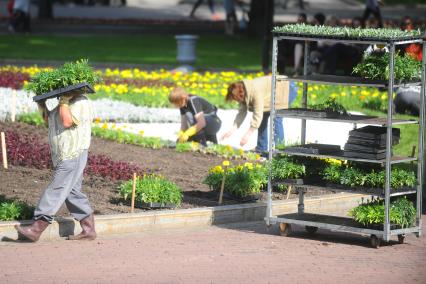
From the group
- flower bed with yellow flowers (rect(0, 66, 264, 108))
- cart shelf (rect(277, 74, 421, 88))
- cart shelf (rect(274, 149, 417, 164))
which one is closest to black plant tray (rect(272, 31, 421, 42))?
cart shelf (rect(277, 74, 421, 88))

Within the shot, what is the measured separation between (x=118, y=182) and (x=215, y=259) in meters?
3.43

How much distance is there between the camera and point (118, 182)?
13328 mm

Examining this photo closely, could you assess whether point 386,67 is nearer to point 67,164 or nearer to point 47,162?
point 67,164

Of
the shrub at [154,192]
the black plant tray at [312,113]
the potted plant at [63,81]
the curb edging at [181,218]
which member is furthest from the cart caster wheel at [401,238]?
the potted plant at [63,81]

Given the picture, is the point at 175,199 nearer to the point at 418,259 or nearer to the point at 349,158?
the point at 349,158

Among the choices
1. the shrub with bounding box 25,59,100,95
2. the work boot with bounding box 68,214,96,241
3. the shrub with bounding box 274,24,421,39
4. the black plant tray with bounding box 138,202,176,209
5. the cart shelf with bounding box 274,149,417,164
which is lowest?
the work boot with bounding box 68,214,96,241

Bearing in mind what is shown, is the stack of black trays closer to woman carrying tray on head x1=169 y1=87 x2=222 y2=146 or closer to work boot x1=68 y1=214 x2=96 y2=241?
work boot x1=68 y1=214 x2=96 y2=241

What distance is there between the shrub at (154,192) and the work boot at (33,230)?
5.30 feet

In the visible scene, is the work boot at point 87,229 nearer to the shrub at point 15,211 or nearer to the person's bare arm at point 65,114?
the shrub at point 15,211

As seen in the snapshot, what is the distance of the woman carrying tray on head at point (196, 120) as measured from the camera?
1585 centimetres

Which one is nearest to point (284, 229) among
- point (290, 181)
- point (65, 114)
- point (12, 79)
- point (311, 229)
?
point (311, 229)

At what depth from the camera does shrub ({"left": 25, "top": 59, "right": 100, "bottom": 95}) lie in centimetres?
1064

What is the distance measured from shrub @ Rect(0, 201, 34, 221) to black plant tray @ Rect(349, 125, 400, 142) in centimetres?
320

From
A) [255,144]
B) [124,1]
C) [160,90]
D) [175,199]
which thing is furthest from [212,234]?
[124,1]
